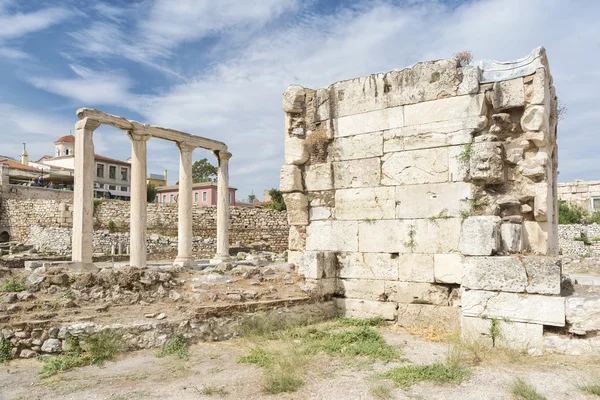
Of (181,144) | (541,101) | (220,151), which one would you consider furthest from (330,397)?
(220,151)

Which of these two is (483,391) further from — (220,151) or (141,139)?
(220,151)

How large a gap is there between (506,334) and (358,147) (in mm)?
3639

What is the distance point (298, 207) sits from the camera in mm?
8094

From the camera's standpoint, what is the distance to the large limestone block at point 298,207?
808cm

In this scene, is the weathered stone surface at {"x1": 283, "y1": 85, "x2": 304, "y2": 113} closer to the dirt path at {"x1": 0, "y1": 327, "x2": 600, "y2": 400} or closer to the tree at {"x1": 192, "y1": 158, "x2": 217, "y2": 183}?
the dirt path at {"x1": 0, "y1": 327, "x2": 600, "y2": 400}

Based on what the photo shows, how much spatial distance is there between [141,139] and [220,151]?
4507 mm

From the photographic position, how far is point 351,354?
5.57 meters

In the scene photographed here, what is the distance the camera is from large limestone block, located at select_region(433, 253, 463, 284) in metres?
6.53

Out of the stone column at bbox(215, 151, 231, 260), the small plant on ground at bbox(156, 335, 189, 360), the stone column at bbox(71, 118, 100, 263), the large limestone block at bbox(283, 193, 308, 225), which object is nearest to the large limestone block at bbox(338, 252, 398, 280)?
the large limestone block at bbox(283, 193, 308, 225)

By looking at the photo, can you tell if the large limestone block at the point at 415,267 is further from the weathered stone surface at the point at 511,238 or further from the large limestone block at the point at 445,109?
the large limestone block at the point at 445,109

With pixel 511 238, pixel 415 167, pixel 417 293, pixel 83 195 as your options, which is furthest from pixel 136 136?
pixel 511 238

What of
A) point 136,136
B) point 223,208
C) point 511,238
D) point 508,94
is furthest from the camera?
point 223,208

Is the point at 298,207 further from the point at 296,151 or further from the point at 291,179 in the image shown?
the point at 296,151

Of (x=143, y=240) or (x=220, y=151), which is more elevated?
(x=220, y=151)
